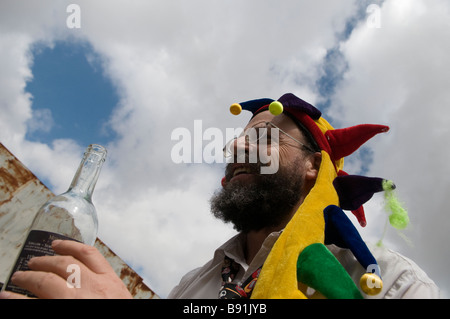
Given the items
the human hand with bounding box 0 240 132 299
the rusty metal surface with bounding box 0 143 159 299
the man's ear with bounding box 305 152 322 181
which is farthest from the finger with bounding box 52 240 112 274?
the man's ear with bounding box 305 152 322 181

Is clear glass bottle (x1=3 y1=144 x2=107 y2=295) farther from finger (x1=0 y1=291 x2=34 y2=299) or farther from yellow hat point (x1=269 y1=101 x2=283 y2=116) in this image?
yellow hat point (x1=269 y1=101 x2=283 y2=116)

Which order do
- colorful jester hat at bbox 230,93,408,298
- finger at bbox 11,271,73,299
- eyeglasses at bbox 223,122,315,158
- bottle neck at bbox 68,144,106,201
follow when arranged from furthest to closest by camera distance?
eyeglasses at bbox 223,122,315,158 → bottle neck at bbox 68,144,106,201 → colorful jester hat at bbox 230,93,408,298 → finger at bbox 11,271,73,299

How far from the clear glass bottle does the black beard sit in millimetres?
960

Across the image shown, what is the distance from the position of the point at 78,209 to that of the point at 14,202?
1135 mm

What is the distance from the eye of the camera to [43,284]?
78cm

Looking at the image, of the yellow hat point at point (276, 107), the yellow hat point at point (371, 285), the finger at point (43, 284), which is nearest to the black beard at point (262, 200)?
the yellow hat point at point (276, 107)

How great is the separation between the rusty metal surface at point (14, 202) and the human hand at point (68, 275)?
1306 mm

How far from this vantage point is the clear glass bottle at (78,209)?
114cm

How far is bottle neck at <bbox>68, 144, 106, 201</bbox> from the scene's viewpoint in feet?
4.05

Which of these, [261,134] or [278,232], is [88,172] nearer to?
[278,232]

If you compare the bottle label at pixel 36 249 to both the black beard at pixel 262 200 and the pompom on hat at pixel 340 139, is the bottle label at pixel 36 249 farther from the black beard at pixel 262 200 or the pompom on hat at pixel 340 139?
the pompom on hat at pixel 340 139
